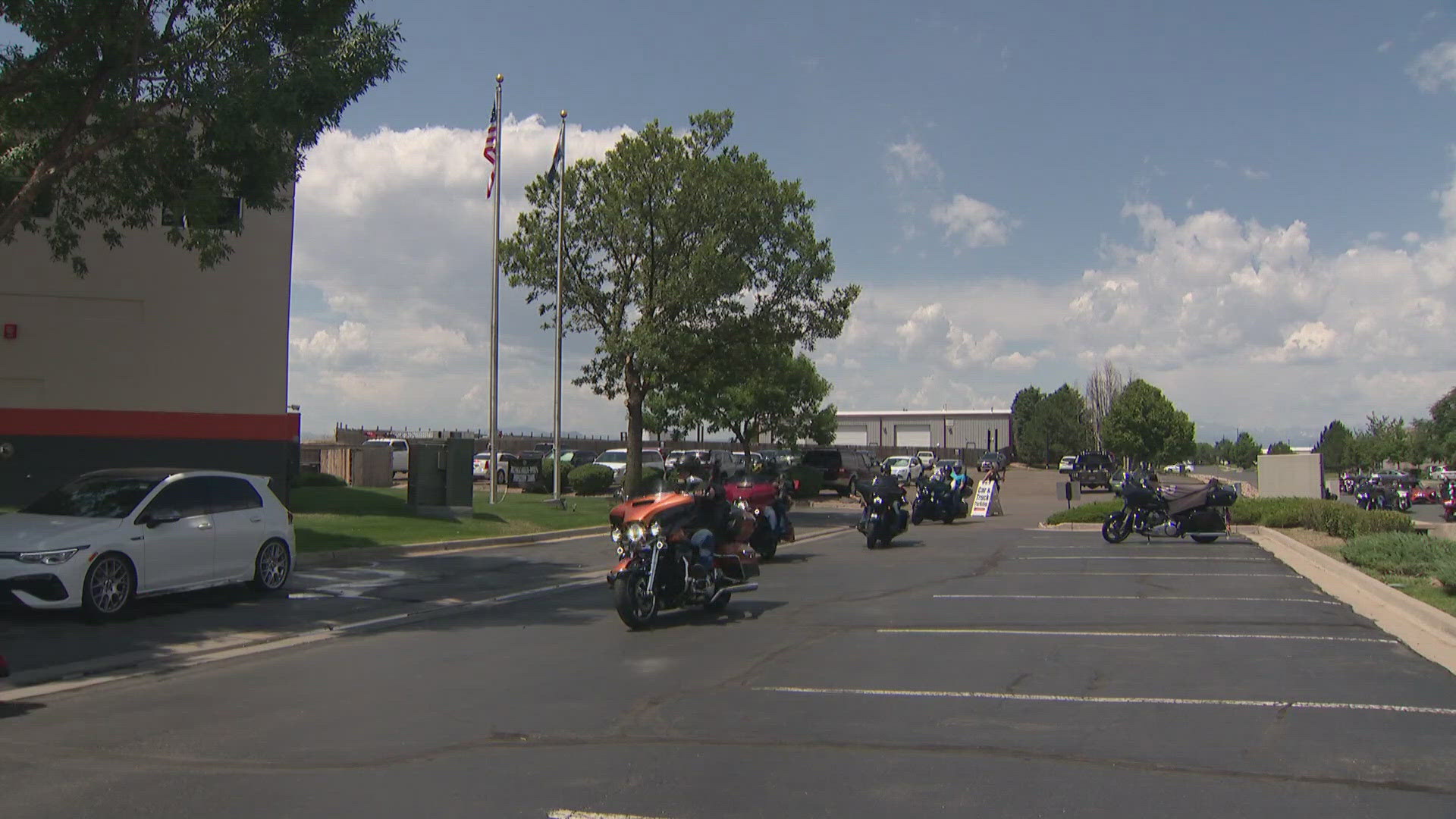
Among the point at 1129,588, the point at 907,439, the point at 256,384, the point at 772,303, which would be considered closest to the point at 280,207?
the point at 256,384

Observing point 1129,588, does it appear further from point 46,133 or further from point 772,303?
point 772,303

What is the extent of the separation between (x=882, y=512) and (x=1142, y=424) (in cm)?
6319

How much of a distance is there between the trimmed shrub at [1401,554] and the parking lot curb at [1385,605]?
0.26 meters

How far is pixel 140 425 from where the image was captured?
19969 mm

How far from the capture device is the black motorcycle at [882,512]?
19.8 m

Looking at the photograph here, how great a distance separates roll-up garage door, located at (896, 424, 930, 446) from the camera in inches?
4365

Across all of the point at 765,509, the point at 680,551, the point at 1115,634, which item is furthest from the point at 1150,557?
the point at 680,551

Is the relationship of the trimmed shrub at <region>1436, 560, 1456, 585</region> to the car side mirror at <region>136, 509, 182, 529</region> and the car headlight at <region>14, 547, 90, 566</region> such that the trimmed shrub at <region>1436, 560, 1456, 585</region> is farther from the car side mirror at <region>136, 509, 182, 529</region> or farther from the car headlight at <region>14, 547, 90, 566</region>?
the car headlight at <region>14, 547, 90, 566</region>

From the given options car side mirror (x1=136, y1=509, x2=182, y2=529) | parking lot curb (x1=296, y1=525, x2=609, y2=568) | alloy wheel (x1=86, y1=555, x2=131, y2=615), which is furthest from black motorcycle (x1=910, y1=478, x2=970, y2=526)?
alloy wheel (x1=86, y1=555, x2=131, y2=615)

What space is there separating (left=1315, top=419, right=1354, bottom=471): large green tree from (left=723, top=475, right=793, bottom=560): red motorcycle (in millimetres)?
90923

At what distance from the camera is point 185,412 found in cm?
2033

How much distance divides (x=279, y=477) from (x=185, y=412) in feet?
6.87

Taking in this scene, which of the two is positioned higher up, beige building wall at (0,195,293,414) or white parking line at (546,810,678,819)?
beige building wall at (0,195,293,414)

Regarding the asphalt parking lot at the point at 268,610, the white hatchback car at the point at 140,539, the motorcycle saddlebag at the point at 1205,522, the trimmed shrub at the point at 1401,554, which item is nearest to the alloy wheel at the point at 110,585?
the white hatchback car at the point at 140,539
